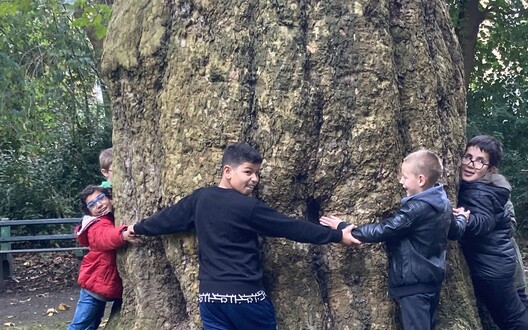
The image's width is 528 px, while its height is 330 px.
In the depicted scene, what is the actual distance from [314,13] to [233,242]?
5.12 ft

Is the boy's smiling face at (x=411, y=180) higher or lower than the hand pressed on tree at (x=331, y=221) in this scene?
higher

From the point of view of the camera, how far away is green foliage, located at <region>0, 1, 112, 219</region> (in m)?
11.7

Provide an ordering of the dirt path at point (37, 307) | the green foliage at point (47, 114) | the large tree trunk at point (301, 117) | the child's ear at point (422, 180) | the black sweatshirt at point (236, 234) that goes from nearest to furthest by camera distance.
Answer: the black sweatshirt at point (236, 234) → the child's ear at point (422, 180) → the large tree trunk at point (301, 117) → the dirt path at point (37, 307) → the green foliage at point (47, 114)

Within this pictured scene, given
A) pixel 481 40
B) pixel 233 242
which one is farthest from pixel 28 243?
pixel 481 40

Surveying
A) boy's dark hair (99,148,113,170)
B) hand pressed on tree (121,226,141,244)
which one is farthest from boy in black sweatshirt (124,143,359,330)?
boy's dark hair (99,148,113,170)

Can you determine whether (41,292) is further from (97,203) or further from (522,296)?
(522,296)

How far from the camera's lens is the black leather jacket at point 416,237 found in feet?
14.0

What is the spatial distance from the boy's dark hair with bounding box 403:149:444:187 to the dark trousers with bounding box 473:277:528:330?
1213 millimetres

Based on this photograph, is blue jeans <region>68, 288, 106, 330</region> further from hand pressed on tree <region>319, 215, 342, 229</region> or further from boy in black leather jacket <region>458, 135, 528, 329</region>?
boy in black leather jacket <region>458, 135, 528, 329</region>

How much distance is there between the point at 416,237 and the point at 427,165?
0.45m

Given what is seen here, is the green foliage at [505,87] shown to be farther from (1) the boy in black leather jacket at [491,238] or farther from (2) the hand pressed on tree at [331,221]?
(2) the hand pressed on tree at [331,221]

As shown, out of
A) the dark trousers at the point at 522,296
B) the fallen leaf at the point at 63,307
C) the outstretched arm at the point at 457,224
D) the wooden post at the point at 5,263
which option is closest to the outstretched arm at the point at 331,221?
the outstretched arm at the point at 457,224

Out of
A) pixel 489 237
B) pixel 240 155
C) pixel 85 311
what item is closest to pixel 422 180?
pixel 489 237

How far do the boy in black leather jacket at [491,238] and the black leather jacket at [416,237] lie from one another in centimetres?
63
